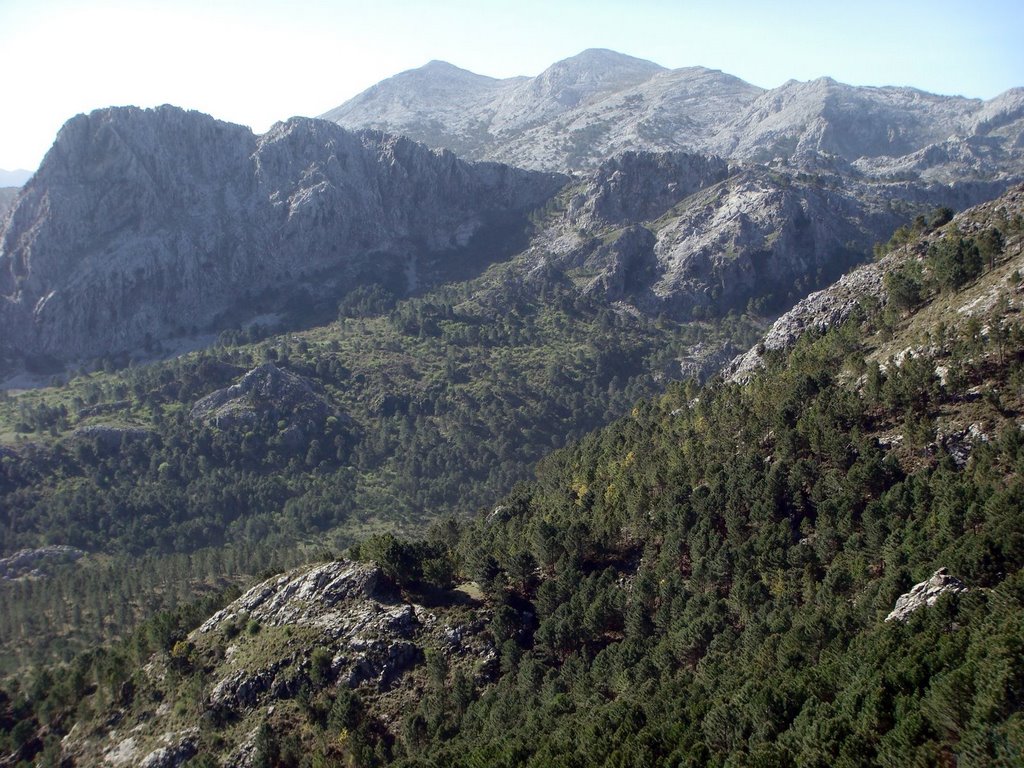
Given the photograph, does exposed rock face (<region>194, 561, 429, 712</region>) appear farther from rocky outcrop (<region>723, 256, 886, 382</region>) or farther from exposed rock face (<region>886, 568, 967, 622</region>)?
rocky outcrop (<region>723, 256, 886, 382</region>)

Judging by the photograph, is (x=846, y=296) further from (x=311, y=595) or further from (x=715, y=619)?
(x=311, y=595)

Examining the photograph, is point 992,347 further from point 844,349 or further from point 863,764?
point 863,764

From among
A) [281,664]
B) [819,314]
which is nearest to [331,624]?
[281,664]

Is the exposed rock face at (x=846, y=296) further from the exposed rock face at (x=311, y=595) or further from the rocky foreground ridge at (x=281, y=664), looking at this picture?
the exposed rock face at (x=311, y=595)

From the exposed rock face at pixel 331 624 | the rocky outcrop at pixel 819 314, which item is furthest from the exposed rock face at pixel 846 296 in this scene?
the exposed rock face at pixel 331 624

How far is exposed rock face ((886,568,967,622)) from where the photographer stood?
228 feet

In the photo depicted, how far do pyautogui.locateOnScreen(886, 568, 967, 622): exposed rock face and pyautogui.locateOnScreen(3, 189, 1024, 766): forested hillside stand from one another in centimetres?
108

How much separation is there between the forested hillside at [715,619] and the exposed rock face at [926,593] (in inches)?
42.6

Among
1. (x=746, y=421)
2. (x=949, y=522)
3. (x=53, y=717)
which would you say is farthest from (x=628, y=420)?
(x=53, y=717)

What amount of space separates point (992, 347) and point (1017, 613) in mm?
59786

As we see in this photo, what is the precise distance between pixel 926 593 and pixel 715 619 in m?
24.0

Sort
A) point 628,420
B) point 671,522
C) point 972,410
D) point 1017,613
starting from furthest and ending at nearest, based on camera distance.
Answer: point 628,420 < point 671,522 < point 972,410 < point 1017,613

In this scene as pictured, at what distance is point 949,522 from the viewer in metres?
81.4

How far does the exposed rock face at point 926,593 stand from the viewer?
69.6m
